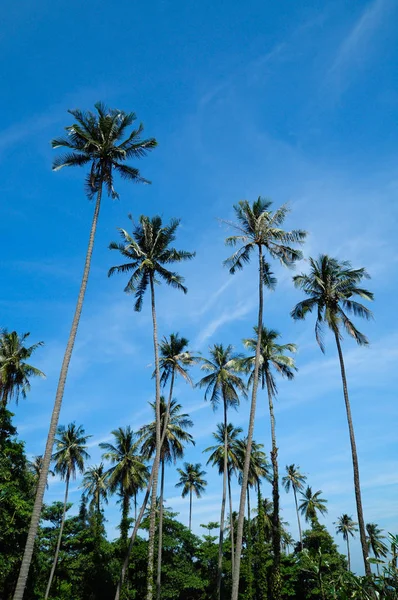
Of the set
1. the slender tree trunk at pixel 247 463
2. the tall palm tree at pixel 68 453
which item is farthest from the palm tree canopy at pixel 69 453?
the slender tree trunk at pixel 247 463

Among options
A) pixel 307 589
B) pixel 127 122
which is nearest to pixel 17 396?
pixel 127 122

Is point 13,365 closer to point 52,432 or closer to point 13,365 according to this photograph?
point 13,365

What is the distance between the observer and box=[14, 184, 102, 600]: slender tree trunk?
42.8ft

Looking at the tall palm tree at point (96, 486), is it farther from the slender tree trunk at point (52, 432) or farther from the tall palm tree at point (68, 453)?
the slender tree trunk at point (52, 432)

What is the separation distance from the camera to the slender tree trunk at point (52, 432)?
13047mm

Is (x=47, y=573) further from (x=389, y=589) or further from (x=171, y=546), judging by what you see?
(x=389, y=589)

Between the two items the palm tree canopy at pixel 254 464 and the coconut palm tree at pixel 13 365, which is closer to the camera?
the coconut palm tree at pixel 13 365

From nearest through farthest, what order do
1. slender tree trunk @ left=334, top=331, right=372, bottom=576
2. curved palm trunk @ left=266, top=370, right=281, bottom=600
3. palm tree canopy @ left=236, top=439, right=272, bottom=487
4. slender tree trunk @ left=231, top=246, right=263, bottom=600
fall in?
1. slender tree trunk @ left=231, top=246, right=263, bottom=600
2. slender tree trunk @ left=334, top=331, right=372, bottom=576
3. curved palm trunk @ left=266, top=370, right=281, bottom=600
4. palm tree canopy @ left=236, top=439, right=272, bottom=487

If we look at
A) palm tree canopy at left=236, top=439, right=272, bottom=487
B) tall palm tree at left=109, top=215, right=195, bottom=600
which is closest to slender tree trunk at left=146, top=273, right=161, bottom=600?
tall palm tree at left=109, top=215, right=195, bottom=600

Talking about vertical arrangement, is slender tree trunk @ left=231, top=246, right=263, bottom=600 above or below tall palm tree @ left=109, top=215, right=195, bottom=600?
below

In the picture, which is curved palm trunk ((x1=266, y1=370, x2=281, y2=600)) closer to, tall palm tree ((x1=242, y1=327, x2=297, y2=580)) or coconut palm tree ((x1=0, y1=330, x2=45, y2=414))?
tall palm tree ((x1=242, y1=327, x2=297, y2=580))

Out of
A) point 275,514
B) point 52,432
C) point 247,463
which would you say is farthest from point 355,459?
point 52,432

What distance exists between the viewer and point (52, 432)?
49.8ft

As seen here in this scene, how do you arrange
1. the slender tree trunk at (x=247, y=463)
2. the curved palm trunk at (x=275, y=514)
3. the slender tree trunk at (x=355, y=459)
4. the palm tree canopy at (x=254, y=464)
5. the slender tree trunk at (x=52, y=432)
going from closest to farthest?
the slender tree trunk at (x=52, y=432) → the slender tree trunk at (x=247, y=463) → the slender tree trunk at (x=355, y=459) → the curved palm trunk at (x=275, y=514) → the palm tree canopy at (x=254, y=464)
